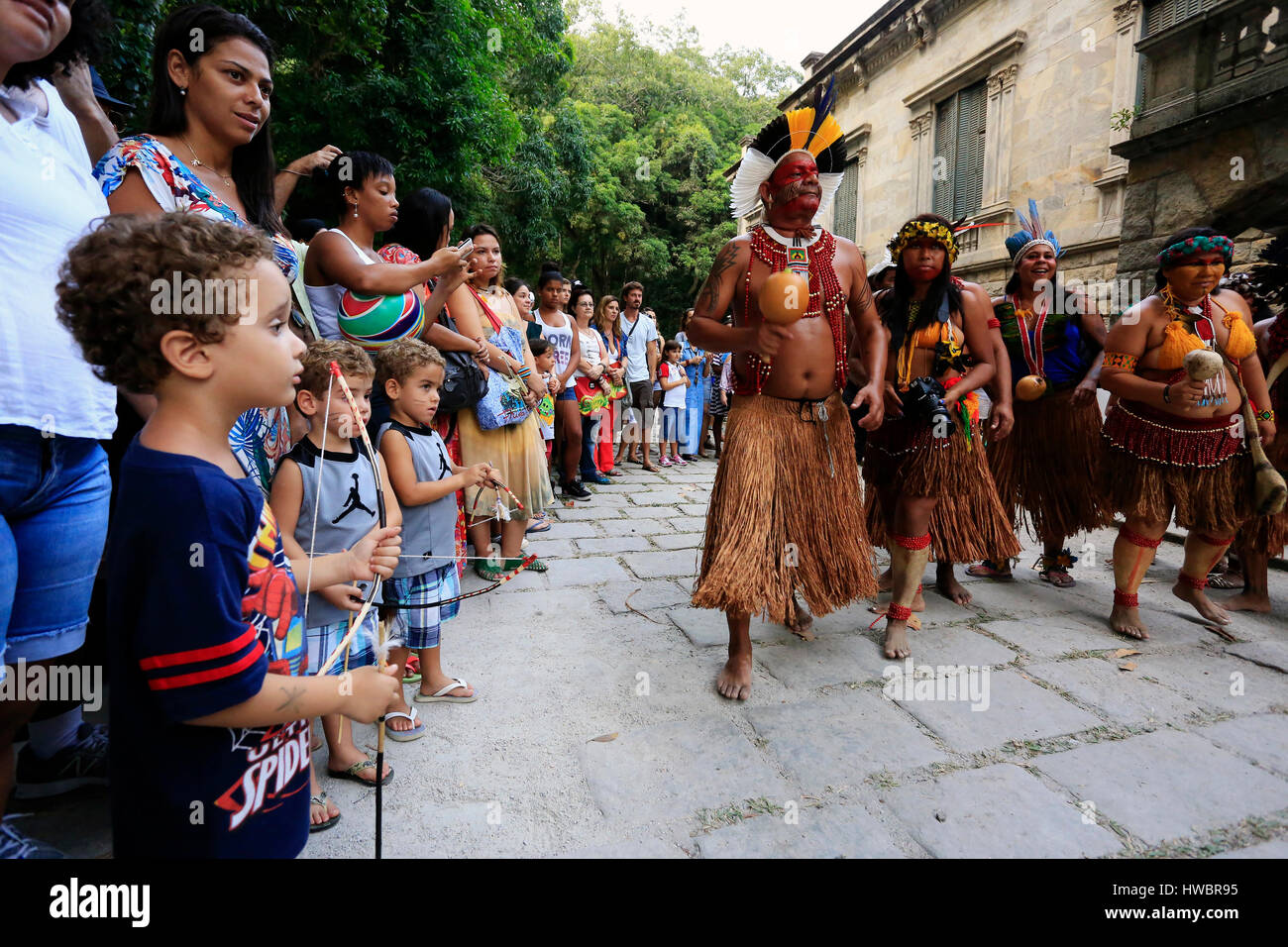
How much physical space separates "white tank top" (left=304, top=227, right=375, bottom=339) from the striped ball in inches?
1.3

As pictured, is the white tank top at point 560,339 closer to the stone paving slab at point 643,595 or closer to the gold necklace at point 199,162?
the stone paving slab at point 643,595

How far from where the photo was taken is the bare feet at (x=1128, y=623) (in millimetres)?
3199

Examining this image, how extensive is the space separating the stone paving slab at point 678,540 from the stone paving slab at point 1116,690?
237cm

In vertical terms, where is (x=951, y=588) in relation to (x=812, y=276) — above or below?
below

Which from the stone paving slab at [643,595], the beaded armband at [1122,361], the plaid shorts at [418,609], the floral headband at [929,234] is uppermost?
the floral headband at [929,234]

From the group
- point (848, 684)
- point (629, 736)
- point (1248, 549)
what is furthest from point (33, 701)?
point (1248, 549)

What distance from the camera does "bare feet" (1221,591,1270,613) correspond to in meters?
3.57

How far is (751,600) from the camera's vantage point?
8.32 feet

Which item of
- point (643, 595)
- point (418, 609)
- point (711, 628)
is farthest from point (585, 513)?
point (418, 609)

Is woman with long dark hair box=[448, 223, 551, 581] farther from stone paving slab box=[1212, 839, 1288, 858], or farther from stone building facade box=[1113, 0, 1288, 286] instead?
stone building facade box=[1113, 0, 1288, 286]

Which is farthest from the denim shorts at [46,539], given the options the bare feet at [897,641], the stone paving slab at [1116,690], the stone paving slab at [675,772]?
the stone paving slab at [1116,690]

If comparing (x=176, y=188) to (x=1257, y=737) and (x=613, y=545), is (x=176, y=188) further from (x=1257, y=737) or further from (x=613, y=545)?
(x=1257, y=737)

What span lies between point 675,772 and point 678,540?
2933 millimetres

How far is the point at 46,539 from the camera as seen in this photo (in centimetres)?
142
